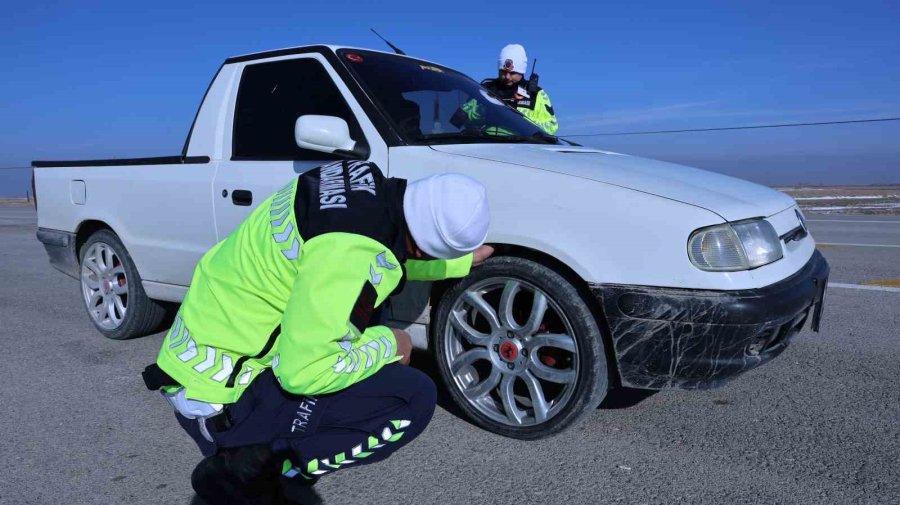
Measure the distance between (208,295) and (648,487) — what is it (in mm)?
1757

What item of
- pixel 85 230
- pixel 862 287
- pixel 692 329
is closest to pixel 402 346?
pixel 692 329

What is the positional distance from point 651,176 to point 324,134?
4.89ft

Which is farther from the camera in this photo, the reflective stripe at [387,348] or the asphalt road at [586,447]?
the asphalt road at [586,447]

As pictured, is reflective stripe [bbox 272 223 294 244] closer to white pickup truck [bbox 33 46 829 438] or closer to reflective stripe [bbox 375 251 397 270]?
reflective stripe [bbox 375 251 397 270]

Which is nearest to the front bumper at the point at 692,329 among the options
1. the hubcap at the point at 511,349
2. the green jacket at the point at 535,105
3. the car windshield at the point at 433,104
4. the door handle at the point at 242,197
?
the hubcap at the point at 511,349

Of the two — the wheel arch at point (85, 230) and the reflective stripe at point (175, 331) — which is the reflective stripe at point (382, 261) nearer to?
the reflective stripe at point (175, 331)

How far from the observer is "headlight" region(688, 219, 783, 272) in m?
2.79

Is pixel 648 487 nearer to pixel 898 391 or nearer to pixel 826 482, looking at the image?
pixel 826 482

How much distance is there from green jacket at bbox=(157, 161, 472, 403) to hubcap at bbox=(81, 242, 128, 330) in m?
Result: 2.90

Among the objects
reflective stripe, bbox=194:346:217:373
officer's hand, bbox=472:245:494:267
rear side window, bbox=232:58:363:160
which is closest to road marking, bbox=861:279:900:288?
officer's hand, bbox=472:245:494:267

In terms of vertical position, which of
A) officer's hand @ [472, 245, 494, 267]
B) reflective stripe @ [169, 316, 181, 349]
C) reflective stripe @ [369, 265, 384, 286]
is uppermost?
reflective stripe @ [369, 265, 384, 286]

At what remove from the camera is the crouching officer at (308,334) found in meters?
2.00

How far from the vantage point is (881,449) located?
2973 millimetres

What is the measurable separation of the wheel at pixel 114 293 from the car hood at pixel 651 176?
2626 millimetres
